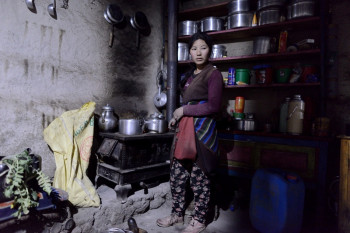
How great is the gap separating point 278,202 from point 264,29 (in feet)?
7.74

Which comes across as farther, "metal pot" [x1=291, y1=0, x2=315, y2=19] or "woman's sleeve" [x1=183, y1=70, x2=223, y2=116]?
"metal pot" [x1=291, y1=0, x2=315, y2=19]

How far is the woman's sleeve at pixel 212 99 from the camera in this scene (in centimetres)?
197

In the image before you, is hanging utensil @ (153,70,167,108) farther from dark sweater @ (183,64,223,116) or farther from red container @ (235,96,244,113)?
dark sweater @ (183,64,223,116)

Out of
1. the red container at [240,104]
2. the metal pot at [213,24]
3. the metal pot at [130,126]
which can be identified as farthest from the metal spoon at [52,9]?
the red container at [240,104]

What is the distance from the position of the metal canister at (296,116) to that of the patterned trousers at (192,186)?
4.51 ft

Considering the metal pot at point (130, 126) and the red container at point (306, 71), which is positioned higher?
the red container at point (306, 71)

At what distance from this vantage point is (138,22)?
11.5ft

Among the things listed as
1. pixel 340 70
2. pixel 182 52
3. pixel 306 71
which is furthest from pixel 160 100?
pixel 340 70

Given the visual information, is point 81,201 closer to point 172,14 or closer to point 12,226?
point 12,226

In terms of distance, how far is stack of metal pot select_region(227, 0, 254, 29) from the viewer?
3.19m

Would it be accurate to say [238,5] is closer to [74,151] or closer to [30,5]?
[30,5]

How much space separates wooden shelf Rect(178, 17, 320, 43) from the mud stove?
5.96ft

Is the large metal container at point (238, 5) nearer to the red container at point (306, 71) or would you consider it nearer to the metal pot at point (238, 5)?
the metal pot at point (238, 5)

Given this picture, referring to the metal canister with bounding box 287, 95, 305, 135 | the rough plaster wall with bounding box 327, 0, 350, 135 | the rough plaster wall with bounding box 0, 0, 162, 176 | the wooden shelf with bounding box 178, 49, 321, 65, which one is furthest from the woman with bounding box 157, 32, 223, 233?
the rough plaster wall with bounding box 327, 0, 350, 135
